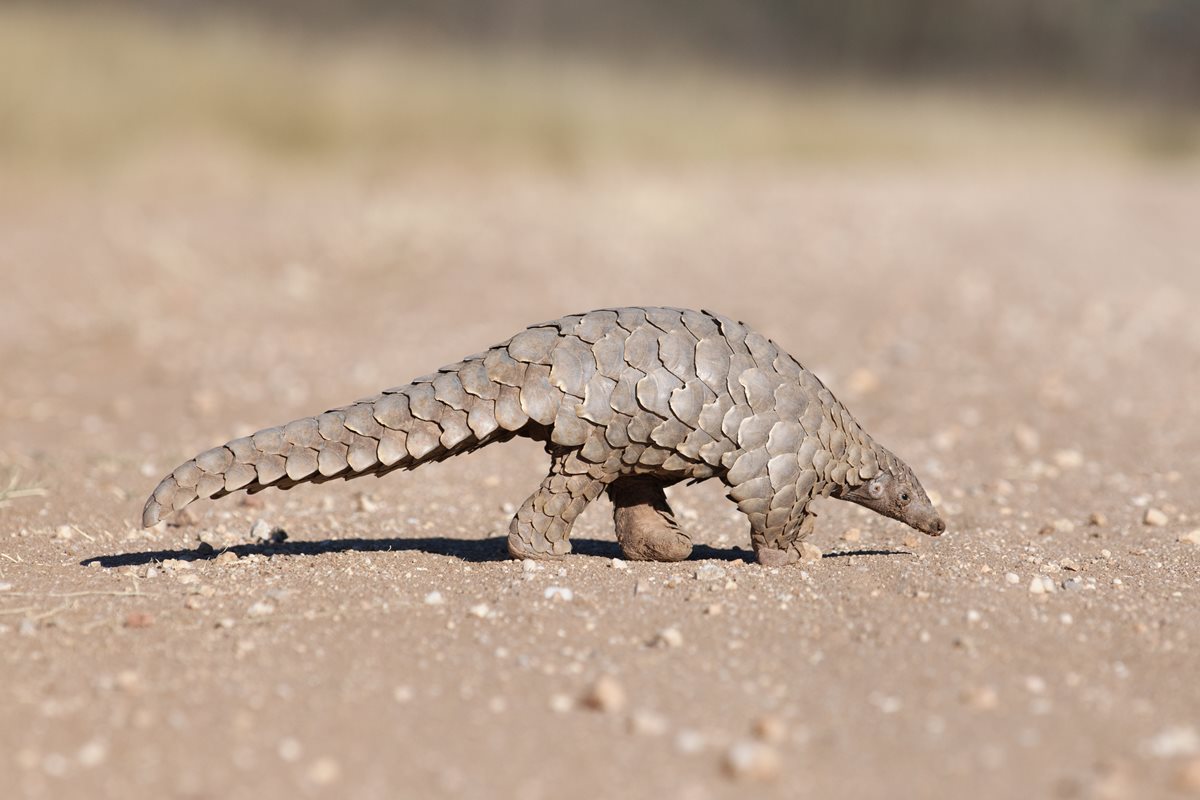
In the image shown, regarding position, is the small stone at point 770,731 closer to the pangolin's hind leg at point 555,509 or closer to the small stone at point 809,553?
the pangolin's hind leg at point 555,509

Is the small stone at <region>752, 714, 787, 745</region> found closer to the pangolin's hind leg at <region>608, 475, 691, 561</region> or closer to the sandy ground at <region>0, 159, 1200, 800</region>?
the sandy ground at <region>0, 159, 1200, 800</region>

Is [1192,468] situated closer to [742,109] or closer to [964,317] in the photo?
[964,317]

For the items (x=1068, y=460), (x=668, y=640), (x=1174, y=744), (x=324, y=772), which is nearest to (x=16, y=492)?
(x=324, y=772)

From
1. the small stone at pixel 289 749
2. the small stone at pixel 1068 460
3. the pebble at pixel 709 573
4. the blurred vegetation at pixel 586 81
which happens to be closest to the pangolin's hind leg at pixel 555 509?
the pebble at pixel 709 573

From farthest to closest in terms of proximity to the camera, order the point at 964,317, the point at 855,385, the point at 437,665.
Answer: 1. the point at 964,317
2. the point at 855,385
3. the point at 437,665

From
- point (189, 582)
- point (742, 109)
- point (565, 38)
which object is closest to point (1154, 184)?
point (742, 109)

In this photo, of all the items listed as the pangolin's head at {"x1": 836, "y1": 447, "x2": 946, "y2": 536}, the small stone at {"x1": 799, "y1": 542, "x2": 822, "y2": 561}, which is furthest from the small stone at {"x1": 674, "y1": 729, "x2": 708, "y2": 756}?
the pangolin's head at {"x1": 836, "y1": 447, "x2": 946, "y2": 536}

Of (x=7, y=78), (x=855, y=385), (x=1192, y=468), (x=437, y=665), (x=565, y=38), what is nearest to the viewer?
(x=437, y=665)
